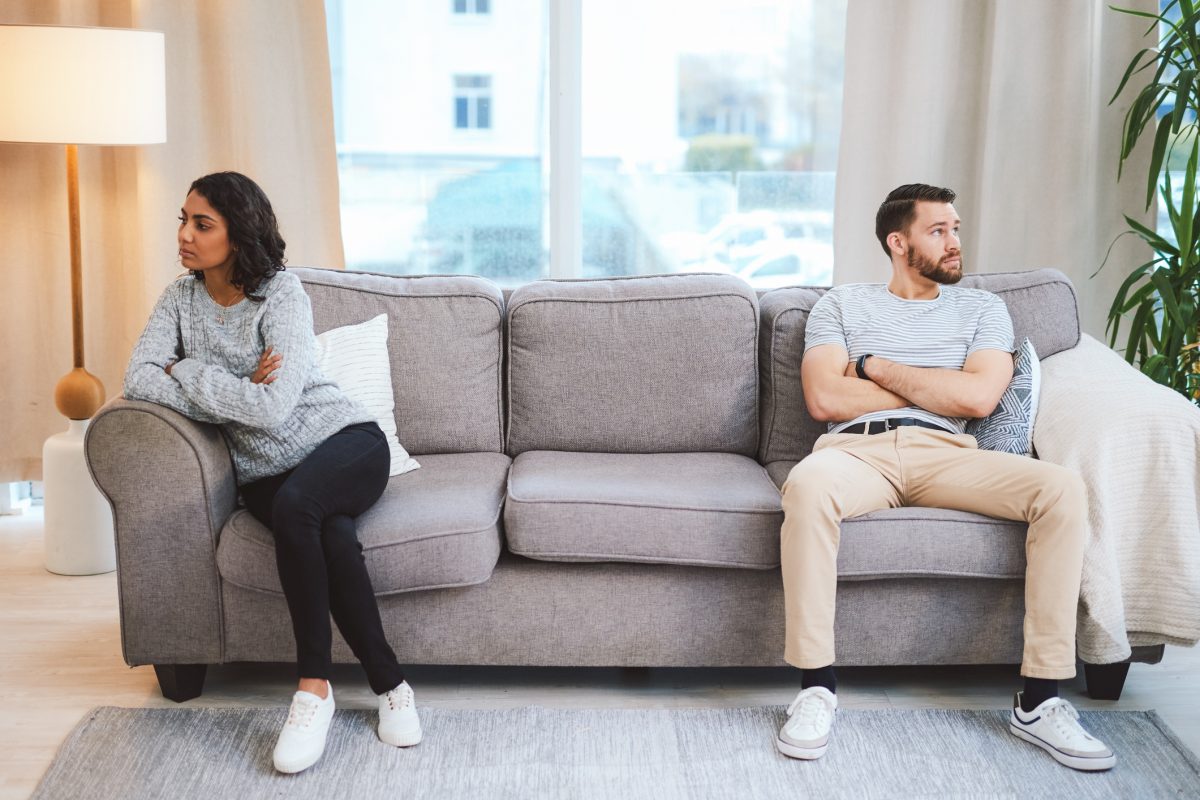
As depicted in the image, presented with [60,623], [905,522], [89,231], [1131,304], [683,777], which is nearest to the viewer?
[683,777]

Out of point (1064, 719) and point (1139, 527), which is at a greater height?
point (1139, 527)

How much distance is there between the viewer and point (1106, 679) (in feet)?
7.98

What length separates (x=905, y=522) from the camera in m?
2.30

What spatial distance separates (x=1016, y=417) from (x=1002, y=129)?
1369 mm

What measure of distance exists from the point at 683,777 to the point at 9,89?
2352 mm

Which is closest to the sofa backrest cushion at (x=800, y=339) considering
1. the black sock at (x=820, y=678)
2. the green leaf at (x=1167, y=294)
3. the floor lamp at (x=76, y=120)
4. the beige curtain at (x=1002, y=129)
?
the green leaf at (x=1167, y=294)

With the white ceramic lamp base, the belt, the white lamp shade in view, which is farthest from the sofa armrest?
the belt

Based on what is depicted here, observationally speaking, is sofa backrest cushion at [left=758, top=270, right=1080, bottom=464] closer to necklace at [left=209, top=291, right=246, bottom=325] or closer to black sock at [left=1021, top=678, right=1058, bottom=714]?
black sock at [left=1021, top=678, right=1058, bottom=714]

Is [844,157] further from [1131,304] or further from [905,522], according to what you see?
[905,522]

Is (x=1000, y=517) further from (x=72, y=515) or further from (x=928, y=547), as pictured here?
(x=72, y=515)

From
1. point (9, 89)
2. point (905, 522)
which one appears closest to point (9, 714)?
point (9, 89)

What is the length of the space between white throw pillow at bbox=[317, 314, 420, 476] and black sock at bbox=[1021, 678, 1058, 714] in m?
1.40

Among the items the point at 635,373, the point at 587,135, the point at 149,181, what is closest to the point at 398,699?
the point at 635,373

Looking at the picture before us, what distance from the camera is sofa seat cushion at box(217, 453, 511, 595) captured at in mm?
2250
